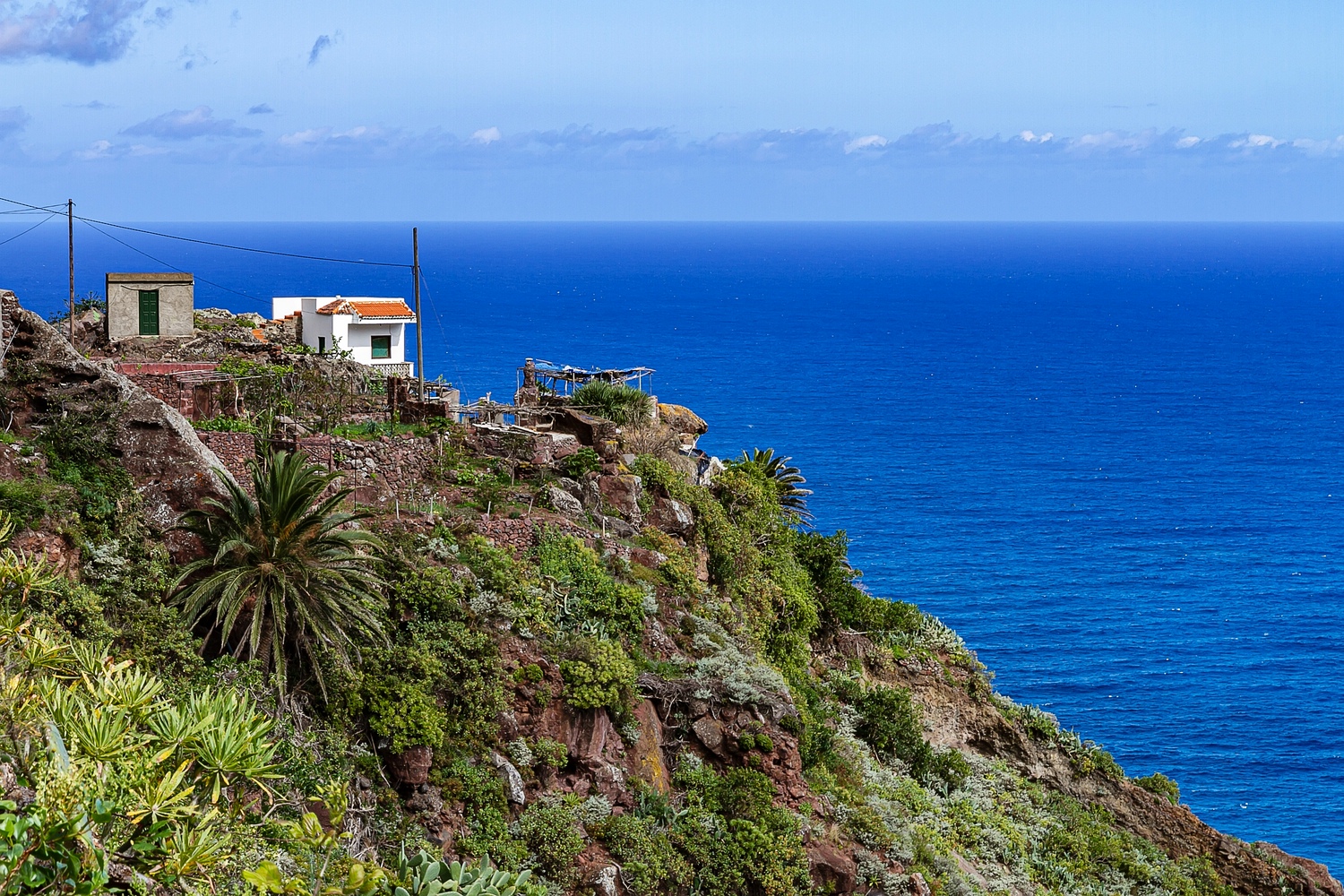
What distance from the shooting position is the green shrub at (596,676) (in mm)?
24203

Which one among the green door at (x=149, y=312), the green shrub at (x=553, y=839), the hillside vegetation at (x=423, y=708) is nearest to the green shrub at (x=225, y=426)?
the hillside vegetation at (x=423, y=708)

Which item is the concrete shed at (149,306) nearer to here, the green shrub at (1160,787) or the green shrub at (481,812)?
the green shrub at (481,812)

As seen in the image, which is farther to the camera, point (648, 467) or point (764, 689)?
point (648, 467)

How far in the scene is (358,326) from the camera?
178 feet

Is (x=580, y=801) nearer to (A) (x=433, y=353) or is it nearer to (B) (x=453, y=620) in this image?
(B) (x=453, y=620)

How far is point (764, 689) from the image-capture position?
2684 cm

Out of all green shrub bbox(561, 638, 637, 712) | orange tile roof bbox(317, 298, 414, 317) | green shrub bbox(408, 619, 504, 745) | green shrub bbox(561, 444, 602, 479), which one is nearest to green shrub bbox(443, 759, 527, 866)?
green shrub bbox(408, 619, 504, 745)

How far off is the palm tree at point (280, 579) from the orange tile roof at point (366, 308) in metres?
31.8

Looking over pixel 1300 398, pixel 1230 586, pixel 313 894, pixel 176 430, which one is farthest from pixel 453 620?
pixel 1300 398

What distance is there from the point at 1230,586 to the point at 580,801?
55566 mm

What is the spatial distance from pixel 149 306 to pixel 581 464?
781 inches

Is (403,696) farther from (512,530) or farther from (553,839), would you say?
(512,530)

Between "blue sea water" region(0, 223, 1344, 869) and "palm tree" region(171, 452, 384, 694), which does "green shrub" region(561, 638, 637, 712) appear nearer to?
"palm tree" region(171, 452, 384, 694)

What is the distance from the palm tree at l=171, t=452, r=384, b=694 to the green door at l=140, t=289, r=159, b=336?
22.7 m
